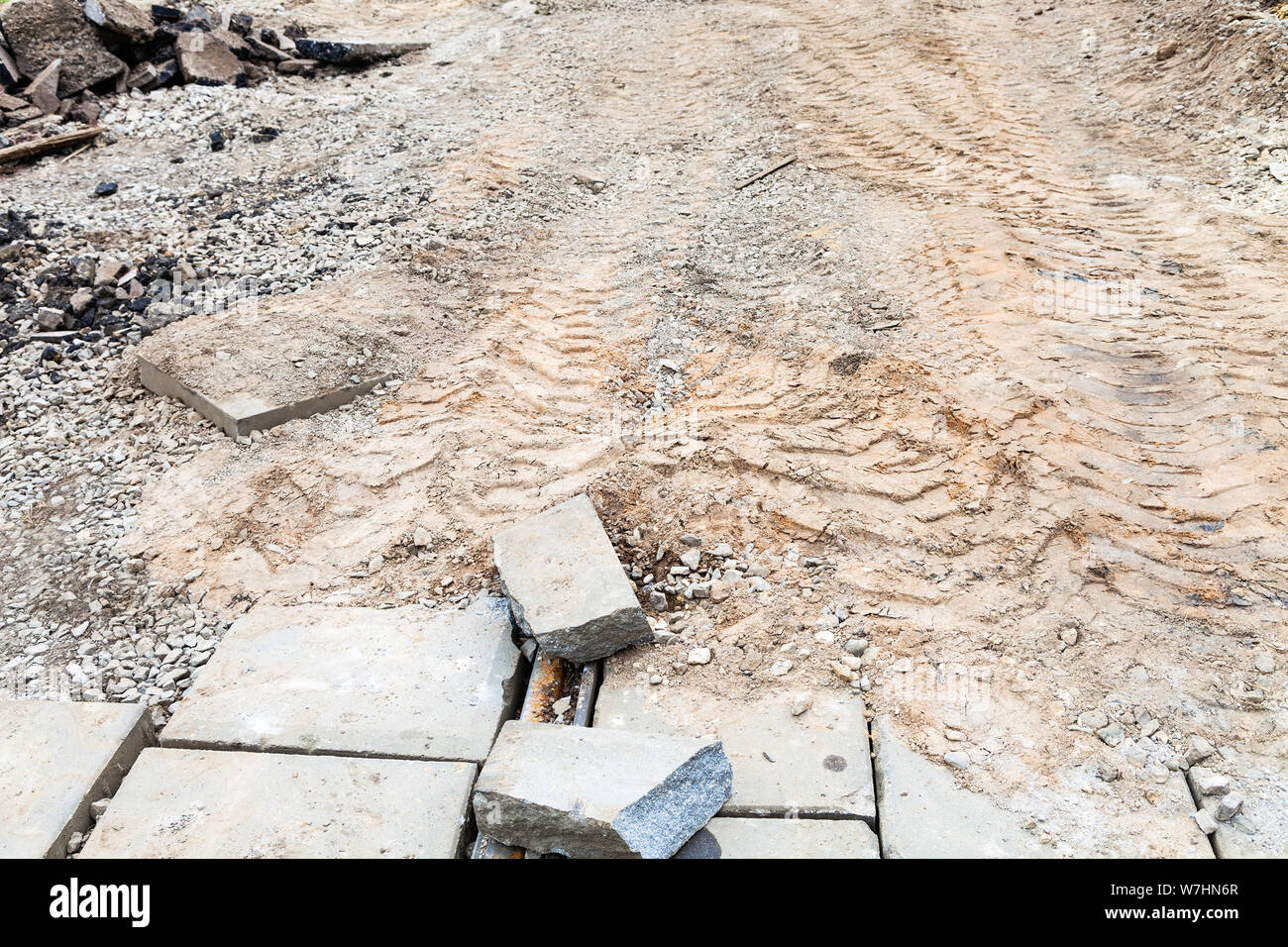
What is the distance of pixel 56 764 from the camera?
113 inches

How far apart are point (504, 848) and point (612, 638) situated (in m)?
0.81

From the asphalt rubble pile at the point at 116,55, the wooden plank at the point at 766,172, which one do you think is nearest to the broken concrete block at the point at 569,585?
the wooden plank at the point at 766,172

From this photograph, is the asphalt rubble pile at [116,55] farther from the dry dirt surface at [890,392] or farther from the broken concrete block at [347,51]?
the dry dirt surface at [890,392]

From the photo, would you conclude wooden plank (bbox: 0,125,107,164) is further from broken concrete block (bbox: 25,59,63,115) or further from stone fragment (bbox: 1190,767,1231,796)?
stone fragment (bbox: 1190,767,1231,796)

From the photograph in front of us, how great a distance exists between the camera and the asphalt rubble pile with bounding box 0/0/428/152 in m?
7.99

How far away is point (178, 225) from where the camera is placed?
6230 mm

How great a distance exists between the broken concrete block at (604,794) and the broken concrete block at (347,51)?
9206 millimetres

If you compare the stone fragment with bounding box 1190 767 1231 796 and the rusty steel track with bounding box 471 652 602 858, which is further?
the rusty steel track with bounding box 471 652 602 858

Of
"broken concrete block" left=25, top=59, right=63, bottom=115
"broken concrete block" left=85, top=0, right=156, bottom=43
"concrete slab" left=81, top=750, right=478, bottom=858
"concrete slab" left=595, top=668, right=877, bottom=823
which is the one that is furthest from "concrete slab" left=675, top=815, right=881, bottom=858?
"broken concrete block" left=85, top=0, right=156, bottom=43

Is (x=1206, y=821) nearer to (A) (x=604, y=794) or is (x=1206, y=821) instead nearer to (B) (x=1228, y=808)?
(B) (x=1228, y=808)

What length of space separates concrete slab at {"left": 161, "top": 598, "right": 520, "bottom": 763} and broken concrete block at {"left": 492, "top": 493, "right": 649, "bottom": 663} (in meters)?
0.21

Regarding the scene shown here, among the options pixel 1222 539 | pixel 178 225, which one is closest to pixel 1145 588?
pixel 1222 539
